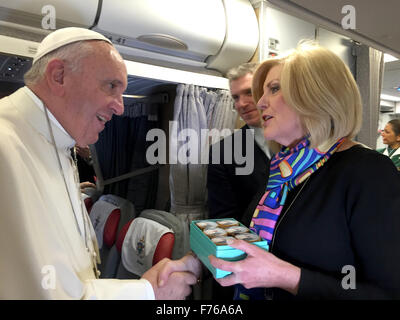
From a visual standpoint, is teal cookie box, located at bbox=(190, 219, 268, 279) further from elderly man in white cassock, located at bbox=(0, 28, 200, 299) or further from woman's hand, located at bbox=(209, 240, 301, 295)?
elderly man in white cassock, located at bbox=(0, 28, 200, 299)

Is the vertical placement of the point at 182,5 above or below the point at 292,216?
above

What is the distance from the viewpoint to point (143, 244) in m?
1.40

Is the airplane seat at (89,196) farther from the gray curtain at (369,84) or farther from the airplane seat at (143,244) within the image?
the gray curtain at (369,84)

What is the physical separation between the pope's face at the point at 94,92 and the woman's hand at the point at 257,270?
1.85ft

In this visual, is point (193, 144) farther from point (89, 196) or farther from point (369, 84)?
point (369, 84)

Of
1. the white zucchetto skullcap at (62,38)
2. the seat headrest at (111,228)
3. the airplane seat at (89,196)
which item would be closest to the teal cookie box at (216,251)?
the white zucchetto skullcap at (62,38)

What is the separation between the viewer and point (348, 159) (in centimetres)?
85

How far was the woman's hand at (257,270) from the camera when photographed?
70cm

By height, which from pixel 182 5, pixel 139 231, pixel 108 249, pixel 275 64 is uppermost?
pixel 182 5

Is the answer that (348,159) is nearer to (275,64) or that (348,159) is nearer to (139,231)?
(275,64)

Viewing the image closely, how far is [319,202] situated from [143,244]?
0.90 meters

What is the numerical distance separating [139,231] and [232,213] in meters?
0.49
